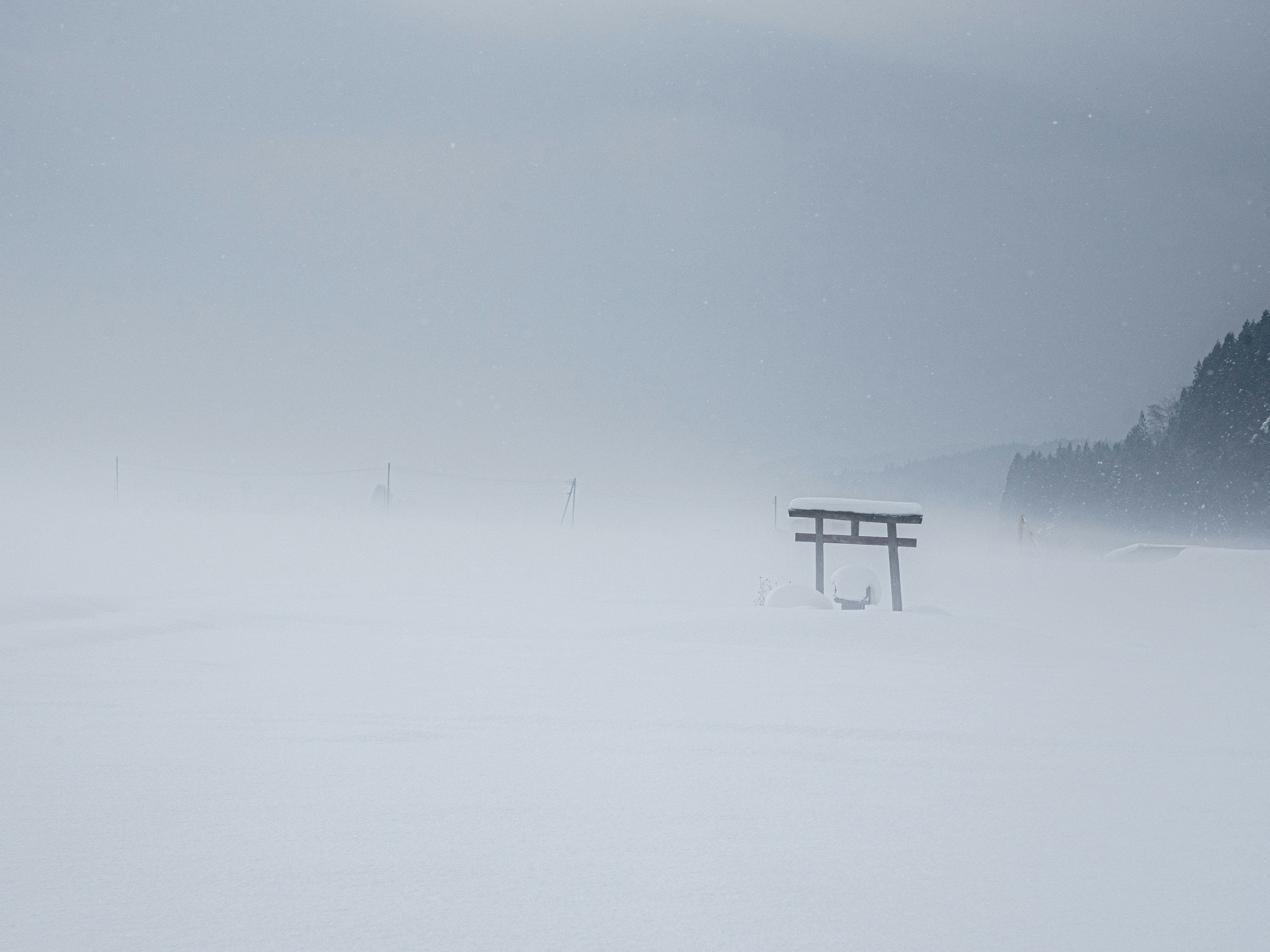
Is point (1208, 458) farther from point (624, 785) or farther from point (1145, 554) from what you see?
point (624, 785)

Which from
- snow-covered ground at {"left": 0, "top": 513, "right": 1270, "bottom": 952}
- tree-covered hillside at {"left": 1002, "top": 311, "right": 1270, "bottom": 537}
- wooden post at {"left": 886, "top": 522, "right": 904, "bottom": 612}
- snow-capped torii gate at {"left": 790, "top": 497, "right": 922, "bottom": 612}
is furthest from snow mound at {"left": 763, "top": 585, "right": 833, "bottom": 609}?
tree-covered hillside at {"left": 1002, "top": 311, "right": 1270, "bottom": 537}

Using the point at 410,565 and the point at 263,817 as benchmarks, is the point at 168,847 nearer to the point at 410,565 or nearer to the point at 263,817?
the point at 263,817

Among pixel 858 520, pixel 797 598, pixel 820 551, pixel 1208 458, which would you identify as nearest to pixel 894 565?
pixel 858 520

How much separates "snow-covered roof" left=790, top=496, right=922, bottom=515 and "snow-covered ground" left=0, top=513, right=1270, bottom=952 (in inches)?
111

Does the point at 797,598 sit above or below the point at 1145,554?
below

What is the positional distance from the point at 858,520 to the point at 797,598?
6.47 ft

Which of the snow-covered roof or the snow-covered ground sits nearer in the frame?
the snow-covered ground

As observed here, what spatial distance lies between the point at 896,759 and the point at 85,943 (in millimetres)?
3774

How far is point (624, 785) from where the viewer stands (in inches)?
167

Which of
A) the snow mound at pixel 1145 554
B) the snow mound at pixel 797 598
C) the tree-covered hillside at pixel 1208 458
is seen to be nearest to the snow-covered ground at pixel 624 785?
the snow mound at pixel 797 598

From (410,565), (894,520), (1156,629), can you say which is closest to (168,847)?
(894,520)

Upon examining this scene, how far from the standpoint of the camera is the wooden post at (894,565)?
13.8 m

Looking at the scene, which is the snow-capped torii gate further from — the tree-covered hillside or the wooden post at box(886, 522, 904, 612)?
the tree-covered hillside

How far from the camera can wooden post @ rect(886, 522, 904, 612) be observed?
13.8 m
